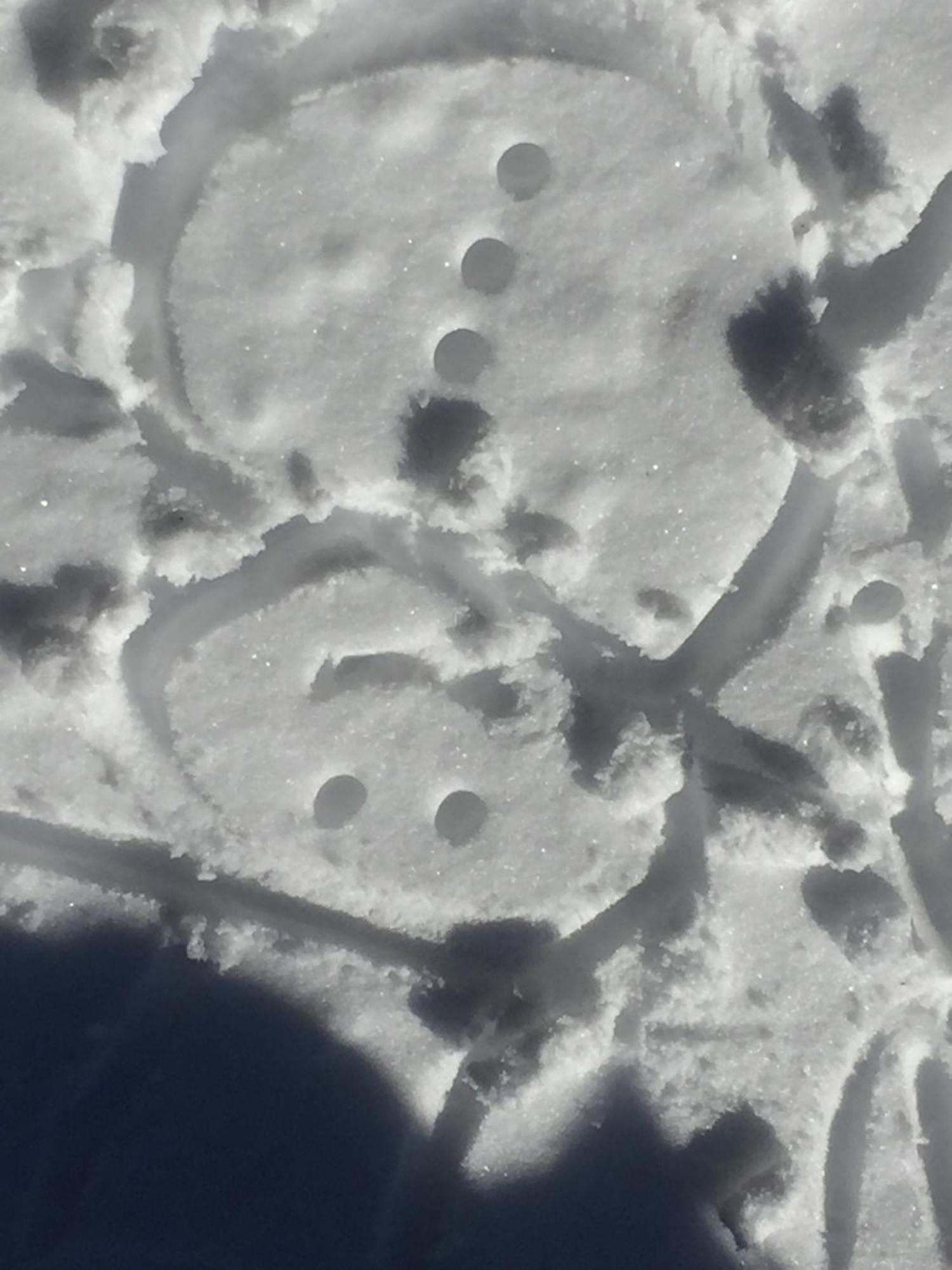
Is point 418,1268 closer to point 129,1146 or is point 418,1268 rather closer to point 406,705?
point 129,1146

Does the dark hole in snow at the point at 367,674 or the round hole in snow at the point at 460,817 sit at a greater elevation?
the dark hole in snow at the point at 367,674

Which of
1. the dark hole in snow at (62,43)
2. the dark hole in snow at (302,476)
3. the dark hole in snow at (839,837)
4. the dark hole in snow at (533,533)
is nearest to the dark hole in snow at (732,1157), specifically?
the dark hole in snow at (839,837)

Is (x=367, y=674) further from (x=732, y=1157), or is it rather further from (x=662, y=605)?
(x=732, y=1157)

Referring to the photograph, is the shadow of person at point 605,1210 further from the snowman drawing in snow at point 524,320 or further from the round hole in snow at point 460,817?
the snowman drawing in snow at point 524,320

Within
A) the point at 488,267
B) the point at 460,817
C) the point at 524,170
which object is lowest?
the point at 460,817

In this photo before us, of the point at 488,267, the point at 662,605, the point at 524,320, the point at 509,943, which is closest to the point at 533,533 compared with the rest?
the point at 662,605
